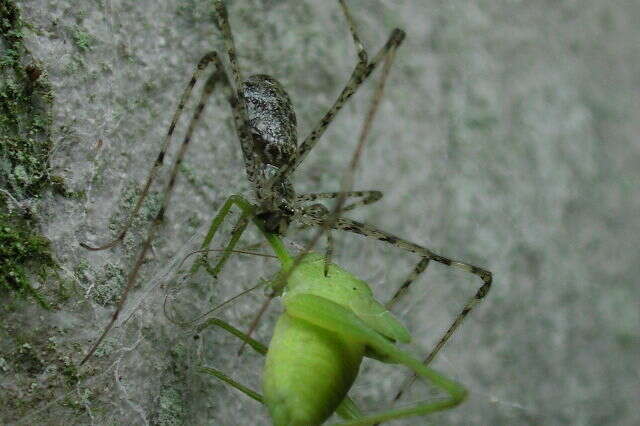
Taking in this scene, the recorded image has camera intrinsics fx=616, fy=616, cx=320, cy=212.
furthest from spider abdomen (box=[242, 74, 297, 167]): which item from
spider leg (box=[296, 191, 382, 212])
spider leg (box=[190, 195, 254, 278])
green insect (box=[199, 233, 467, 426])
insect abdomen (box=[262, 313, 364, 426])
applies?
insect abdomen (box=[262, 313, 364, 426])

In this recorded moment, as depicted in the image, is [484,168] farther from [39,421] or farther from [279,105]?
[39,421]

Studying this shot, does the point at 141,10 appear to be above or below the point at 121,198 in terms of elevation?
above

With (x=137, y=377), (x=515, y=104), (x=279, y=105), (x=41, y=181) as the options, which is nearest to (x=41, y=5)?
(x=41, y=181)

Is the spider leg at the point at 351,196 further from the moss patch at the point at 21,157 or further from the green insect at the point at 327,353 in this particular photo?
the moss patch at the point at 21,157

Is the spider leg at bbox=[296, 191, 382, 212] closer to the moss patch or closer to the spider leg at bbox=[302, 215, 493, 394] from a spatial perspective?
the spider leg at bbox=[302, 215, 493, 394]

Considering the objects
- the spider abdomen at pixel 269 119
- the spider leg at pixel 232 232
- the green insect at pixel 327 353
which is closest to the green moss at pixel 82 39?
the spider abdomen at pixel 269 119

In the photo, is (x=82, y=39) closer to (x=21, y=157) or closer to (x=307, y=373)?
(x=21, y=157)
